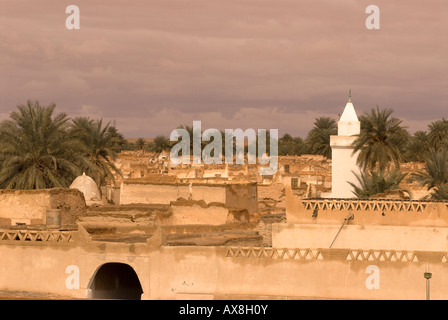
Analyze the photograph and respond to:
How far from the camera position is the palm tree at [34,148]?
3681 cm

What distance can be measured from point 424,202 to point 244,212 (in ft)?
35.7

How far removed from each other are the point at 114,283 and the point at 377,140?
19746mm

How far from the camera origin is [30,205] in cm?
3325

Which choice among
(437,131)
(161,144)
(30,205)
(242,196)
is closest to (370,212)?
(30,205)

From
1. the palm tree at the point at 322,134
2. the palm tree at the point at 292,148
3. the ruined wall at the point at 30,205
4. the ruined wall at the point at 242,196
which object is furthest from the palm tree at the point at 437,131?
the ruined wall at the point at 30,205

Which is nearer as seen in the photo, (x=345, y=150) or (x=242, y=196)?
(x=242, y=196)

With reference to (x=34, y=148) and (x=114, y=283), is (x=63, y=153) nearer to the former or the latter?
(x=34, y=148)

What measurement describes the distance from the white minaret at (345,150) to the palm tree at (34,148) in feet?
44.3

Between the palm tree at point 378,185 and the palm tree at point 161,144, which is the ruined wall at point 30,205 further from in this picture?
the palm tree at point 161,144

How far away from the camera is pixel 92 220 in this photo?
3328 cm
